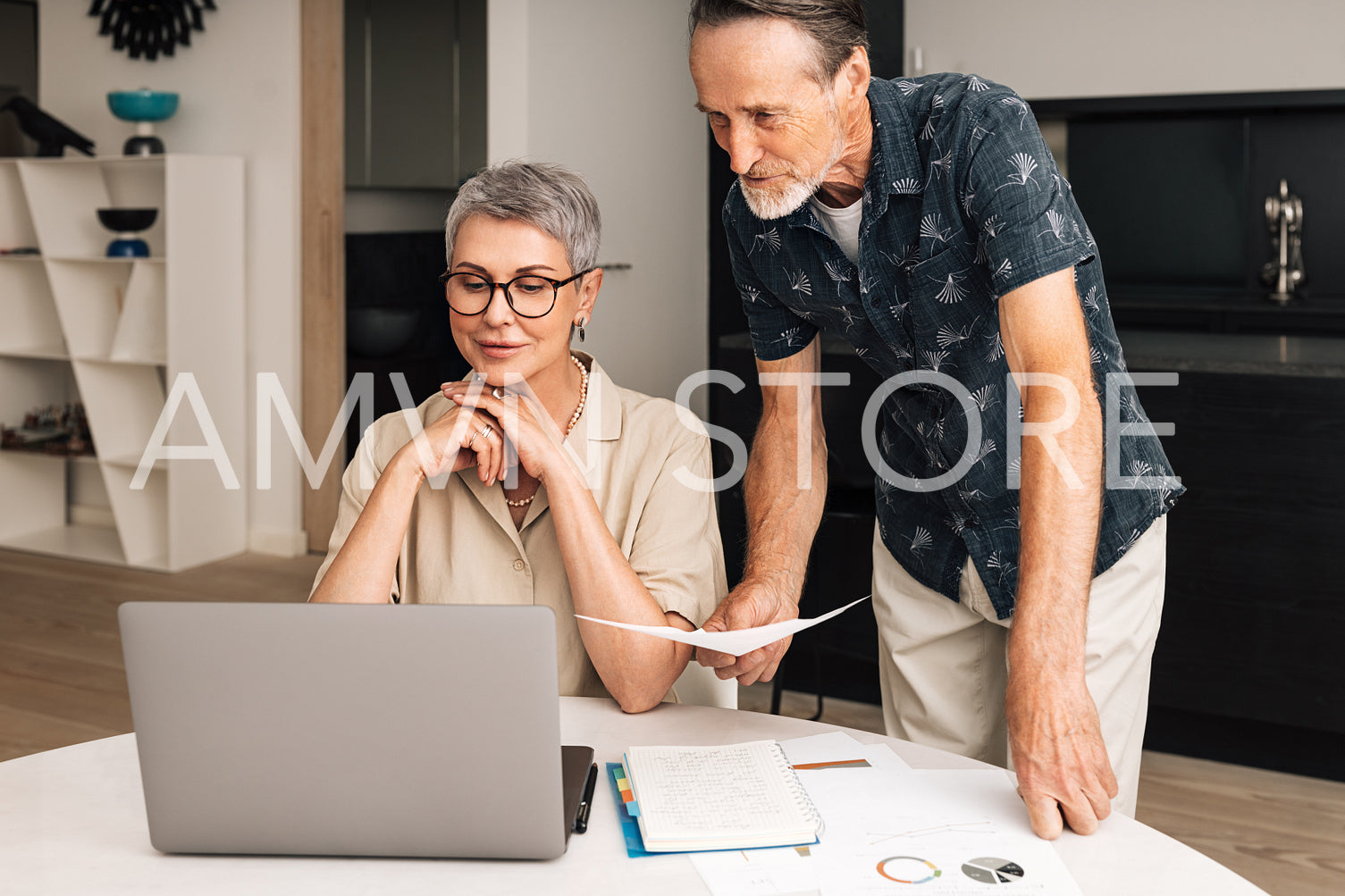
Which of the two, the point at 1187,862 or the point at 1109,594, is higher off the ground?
the point at 1109,594

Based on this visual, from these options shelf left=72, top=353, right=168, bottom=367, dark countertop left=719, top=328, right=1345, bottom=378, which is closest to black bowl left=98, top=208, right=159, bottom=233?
shelf left=72, top=353, right=168, bottom=367

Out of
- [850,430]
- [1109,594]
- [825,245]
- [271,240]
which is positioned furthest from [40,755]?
Result: [271,240]

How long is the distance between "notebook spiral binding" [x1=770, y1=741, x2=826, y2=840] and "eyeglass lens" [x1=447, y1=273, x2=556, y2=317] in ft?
2.10

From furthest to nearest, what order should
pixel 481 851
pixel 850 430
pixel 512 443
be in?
pixel 850 430 < pixel 512 443 < pixel 481 851

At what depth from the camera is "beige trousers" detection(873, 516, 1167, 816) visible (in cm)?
153

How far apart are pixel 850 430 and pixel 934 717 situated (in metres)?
1.39

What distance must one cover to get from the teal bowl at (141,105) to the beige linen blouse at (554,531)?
11.9 feet

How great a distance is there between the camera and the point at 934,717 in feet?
5.68

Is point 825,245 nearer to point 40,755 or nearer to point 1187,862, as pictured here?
point 1187,862

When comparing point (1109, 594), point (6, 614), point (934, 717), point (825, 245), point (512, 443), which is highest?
point (825, 245)

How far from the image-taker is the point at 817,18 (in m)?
1.26

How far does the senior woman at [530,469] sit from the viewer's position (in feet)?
4.69

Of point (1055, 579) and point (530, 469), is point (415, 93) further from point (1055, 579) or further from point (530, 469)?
point (1055, 579)

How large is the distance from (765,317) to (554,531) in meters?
0.42
